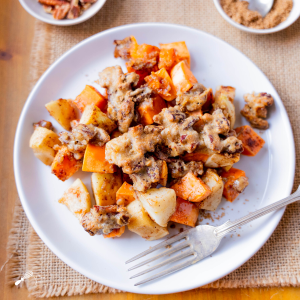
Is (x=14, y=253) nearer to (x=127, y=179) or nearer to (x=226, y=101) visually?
(x=127, y=179)

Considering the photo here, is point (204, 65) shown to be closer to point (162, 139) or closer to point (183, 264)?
point (162, 139)

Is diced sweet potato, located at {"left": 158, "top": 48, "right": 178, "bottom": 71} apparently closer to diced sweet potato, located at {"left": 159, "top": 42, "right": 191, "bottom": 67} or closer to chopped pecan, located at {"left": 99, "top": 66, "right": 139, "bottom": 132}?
diced sweet potato, located at {"left": 159, "top": 42, "right": 191, "bottom": 67}

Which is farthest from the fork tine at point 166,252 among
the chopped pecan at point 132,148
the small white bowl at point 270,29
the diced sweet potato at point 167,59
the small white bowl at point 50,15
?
the small white bowl at point 50,15

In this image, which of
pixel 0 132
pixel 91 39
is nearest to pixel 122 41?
pixel 91 39

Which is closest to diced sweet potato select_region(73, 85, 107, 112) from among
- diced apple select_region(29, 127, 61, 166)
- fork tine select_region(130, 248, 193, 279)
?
diced apple select_region(29, 127, 61, 166)

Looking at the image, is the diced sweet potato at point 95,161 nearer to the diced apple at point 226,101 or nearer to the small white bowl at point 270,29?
the diced apple at point 226,101

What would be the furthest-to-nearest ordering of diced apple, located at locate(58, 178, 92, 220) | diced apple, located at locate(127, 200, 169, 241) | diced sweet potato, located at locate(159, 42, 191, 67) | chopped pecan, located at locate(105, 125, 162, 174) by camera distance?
diced sweet potato, located at locate(159, 42, 191, 67), diced apple, located at locate(58, 178, 92, 220), diced apple, located at locate(127, 200, 169, 241), chopped pecan, located at locate(105, 125, 162, 174)
